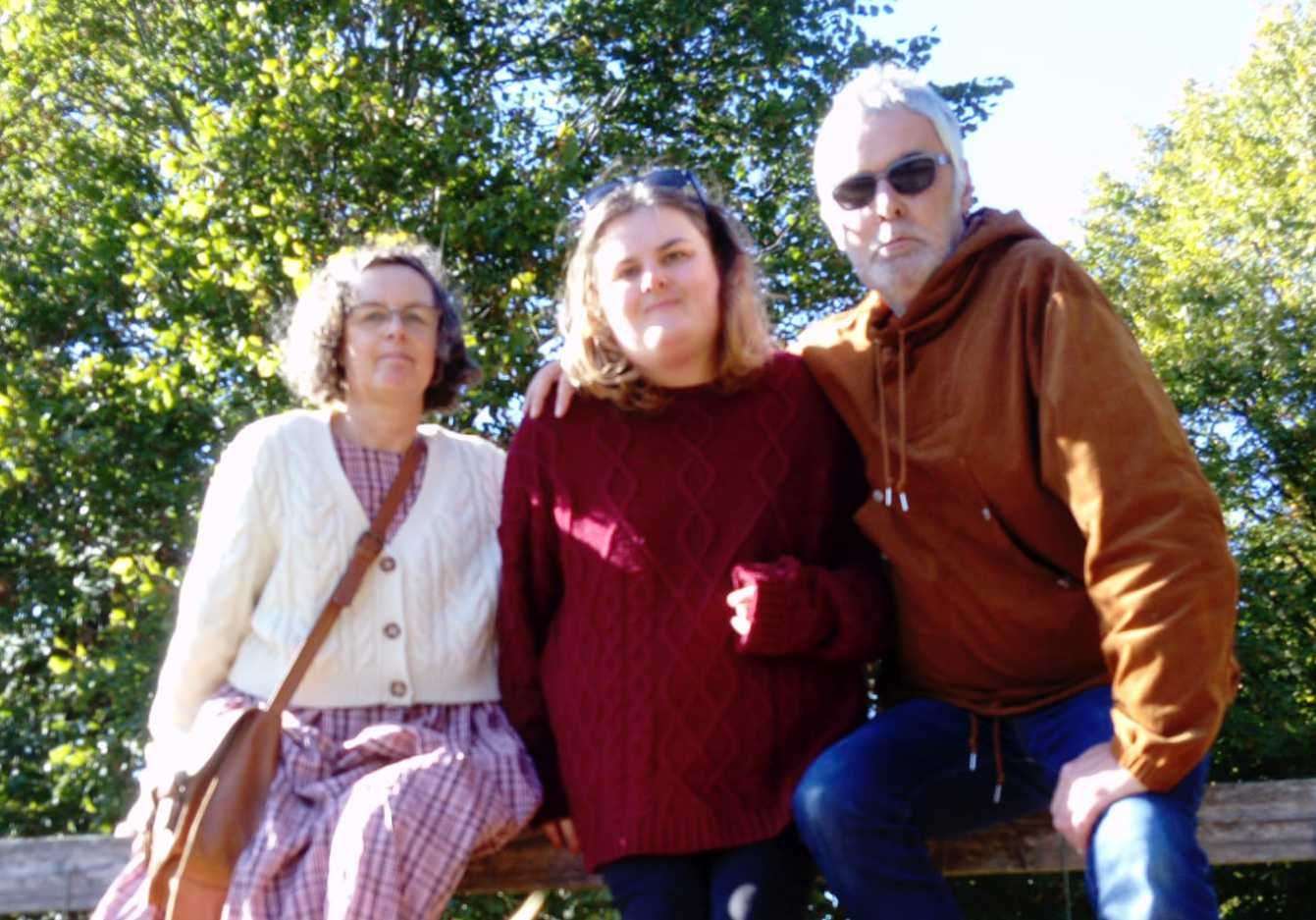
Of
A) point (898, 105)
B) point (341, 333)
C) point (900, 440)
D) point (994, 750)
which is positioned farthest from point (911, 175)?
point (341, 333)

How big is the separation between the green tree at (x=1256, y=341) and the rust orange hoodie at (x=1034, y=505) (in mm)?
10283

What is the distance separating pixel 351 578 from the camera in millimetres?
3338

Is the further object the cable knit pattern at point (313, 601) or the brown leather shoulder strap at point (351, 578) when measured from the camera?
the cable knit pattern at point (313, 601)

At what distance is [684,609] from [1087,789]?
863mm

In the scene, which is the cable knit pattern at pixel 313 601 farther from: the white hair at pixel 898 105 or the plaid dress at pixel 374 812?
the white hair at pixel 898 105

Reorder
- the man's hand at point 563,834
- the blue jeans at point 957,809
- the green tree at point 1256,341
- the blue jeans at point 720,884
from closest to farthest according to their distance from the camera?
the blue jeans at point 957,809
the blue jeans at point 720,884
the man's hand at point 563,834
the green tree at point 1256,341

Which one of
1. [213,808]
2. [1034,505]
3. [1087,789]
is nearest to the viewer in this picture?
[1087,789]

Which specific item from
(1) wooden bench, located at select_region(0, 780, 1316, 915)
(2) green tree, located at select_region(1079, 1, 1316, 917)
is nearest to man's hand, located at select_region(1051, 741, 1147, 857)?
(1) wooden bench, located at select_region(0, 780, 1316, 915)

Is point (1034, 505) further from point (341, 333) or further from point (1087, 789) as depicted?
point (341, 333)

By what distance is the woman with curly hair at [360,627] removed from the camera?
9.81ft

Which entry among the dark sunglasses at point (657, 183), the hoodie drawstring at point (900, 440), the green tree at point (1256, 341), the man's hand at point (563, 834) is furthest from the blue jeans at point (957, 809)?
the green tree at point (1256, 341)

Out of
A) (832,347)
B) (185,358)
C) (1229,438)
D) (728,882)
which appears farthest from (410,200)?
(1229,438)

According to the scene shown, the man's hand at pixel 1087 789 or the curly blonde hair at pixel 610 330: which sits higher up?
the curly blonde hair at pixel 610 330

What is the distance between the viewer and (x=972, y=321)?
118 inches
